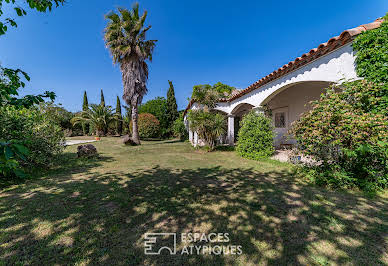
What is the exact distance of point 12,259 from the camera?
69.3 inches

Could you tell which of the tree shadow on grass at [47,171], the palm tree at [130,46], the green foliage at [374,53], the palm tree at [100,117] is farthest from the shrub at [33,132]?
the palm tree at [100,117]

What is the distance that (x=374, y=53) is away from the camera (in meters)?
3.38

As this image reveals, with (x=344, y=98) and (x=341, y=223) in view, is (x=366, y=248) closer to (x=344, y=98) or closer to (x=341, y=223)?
(x=341, y=223)

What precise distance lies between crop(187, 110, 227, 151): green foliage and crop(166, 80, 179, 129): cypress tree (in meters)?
11.6

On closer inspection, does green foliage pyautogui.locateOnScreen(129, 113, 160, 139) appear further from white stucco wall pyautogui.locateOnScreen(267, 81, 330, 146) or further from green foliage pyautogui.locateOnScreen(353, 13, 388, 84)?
green foliage pyautogui.locateOnScreen(353, 13, 388, 84)

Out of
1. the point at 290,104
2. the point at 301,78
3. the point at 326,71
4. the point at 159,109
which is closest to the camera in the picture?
the point at 326,71

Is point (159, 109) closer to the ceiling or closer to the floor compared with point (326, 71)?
closer to the ceiling

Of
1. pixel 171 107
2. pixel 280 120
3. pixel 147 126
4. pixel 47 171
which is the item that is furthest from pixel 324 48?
pixel 171 107

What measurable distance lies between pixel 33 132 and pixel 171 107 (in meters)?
16.2

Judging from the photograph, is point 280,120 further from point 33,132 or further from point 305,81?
point 33,132

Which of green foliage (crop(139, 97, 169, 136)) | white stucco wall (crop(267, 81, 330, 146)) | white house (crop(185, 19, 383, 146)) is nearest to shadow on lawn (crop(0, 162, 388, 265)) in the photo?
white house (crop(185, 19, 383, 146))

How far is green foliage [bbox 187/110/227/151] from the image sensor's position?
Answer: 8875 mm

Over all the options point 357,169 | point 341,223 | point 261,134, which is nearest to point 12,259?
point 341,223

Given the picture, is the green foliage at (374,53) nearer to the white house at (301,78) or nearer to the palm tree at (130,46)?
the white house at (301,78)
